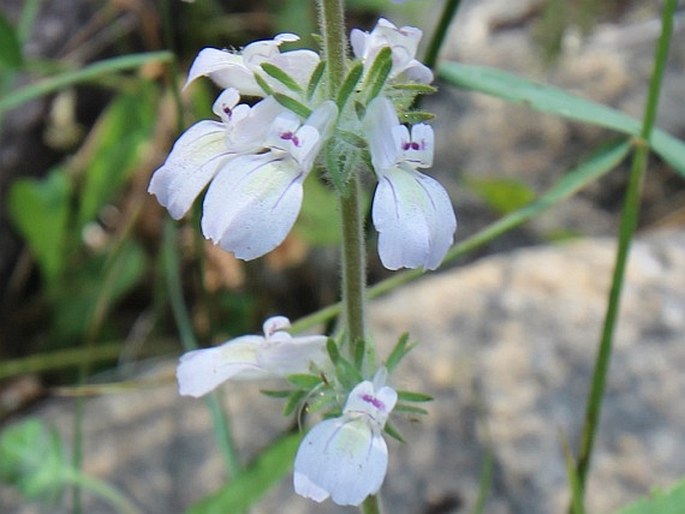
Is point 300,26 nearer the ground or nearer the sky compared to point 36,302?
nearer the sky

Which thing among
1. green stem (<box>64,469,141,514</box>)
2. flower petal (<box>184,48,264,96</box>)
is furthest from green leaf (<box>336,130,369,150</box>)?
green stem (<box>64,469,141,514</box>)

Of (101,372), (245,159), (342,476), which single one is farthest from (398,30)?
(101,372)

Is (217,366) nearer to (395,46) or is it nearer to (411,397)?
(411,397)

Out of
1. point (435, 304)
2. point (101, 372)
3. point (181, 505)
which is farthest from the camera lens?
point (101, 372)

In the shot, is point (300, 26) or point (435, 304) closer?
point (435, 304)

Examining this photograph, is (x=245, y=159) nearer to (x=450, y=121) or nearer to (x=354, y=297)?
(x=354, y=297)

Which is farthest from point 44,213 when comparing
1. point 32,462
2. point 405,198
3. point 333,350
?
point 405,198

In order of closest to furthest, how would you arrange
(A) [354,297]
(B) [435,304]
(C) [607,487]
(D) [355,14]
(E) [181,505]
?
(A) [354,297], (C) [607,487], (E) [181,505], (B) [435,304], (D) [355,14]
